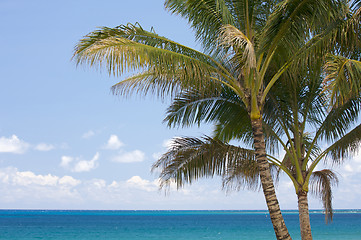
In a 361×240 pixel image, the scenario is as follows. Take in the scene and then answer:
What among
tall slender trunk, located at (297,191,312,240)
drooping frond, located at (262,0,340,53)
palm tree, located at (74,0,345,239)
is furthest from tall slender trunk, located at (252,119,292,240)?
tall slender trunk, located at (297,191,312,240)

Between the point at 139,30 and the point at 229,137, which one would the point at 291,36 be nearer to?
the point at 139,30

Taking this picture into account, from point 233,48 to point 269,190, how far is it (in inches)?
106

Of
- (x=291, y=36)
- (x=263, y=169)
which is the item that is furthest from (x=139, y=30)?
(x=263, y=169)

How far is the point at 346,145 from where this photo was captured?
9.56m

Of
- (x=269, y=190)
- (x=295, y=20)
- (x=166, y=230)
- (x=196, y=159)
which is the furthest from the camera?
(x=166, y=230)

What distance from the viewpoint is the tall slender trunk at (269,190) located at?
781 cm

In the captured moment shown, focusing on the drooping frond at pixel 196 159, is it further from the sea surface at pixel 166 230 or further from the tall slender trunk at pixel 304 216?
the sea surface at pixel 166 230

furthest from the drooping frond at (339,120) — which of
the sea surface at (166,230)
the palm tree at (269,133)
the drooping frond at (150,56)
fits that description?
the sea surface at (166,230)

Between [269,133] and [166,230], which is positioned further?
[166,230]

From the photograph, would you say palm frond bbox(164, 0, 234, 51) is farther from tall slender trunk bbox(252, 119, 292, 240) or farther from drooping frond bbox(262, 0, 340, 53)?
tall slender trunk bbox(252, 119, 292, 240)

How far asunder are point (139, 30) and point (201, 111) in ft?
9.60

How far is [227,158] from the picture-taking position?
30.5 feet

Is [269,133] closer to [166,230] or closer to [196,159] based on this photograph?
[196,159]

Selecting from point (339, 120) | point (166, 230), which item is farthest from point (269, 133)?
point (166, 230)
